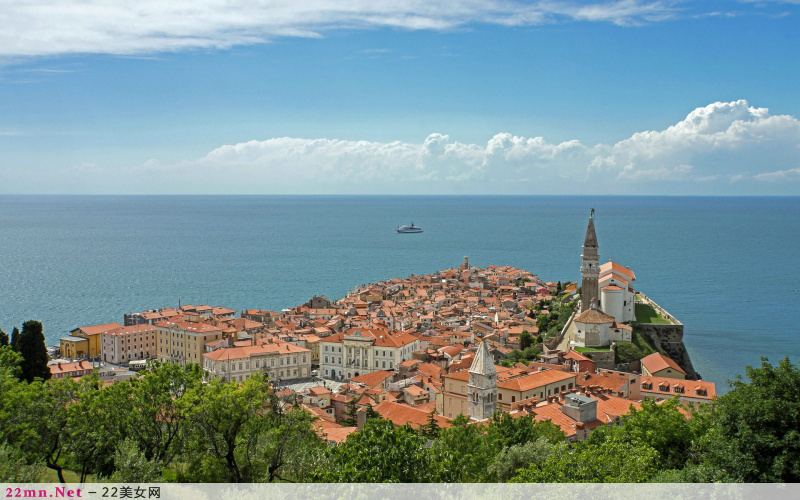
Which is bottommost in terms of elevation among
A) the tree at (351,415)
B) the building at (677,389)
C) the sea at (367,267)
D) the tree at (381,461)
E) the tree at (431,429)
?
the sea at (367,267)

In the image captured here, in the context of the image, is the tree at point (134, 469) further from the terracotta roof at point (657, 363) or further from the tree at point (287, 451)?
the terracotta roof at point (657, 363)

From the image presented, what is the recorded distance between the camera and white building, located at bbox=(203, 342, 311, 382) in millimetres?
45344

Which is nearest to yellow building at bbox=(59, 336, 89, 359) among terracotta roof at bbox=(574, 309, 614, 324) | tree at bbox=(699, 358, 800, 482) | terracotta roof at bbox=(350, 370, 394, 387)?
terracotta roof at bbox=(350, 370, 394, 387)

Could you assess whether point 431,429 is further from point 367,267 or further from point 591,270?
point 367,267

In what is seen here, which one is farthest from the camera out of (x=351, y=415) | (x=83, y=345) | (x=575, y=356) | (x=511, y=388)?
(x=83, y=345)

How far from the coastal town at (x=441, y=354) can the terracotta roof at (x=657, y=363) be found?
129 mm

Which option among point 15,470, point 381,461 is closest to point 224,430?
point 15,470

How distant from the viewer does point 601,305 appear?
48656 mm

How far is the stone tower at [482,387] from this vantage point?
2948 cm

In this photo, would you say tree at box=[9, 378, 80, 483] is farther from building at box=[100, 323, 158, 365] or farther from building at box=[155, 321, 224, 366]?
building at box=[100, 323, 158, 365]

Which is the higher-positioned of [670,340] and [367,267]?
[670,340]

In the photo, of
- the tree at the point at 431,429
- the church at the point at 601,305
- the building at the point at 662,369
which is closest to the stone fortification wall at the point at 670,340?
the church at the point at 601,305

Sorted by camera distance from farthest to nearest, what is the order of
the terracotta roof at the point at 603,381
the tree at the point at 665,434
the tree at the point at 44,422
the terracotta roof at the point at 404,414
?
the terracotta roof at the point at 603,381 < the terracotta roof at the point at 404,414 < the tree at the point at 665,434 < the tree at the point at 44,422

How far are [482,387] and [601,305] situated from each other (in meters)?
22.2
